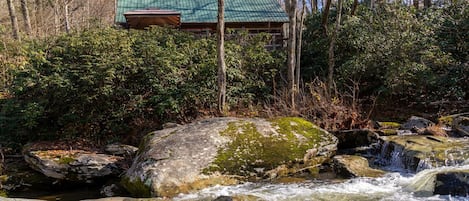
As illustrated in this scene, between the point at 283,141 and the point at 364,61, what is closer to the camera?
the point at 283,141

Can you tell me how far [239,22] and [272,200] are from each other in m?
14.8

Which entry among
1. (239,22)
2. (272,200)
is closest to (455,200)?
(272,200)

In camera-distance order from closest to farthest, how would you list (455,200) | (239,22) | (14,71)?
(455,200), (14,71), (239,22)

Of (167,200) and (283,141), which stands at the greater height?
(283,141)

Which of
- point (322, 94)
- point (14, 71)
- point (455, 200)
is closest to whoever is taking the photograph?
point (455, 200)

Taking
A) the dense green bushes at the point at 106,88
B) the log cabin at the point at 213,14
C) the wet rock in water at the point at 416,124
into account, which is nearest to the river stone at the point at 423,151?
the wet rock in water at the point at 416,124

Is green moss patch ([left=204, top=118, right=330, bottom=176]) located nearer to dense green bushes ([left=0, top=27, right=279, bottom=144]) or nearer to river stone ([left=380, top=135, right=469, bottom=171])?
river stone ([left=380, top=135, right=469, bottom=171])

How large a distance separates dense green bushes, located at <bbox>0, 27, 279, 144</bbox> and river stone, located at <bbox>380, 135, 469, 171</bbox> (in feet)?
15.3

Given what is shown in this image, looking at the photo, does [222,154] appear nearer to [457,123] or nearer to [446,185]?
[446,185]

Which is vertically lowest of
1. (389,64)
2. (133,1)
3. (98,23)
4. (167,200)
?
(167,200)

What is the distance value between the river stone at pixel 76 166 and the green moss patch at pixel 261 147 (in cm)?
262

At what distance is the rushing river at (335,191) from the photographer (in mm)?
6008

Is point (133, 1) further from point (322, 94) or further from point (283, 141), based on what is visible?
point (283, 141)

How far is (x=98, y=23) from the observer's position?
13688 millimetres
